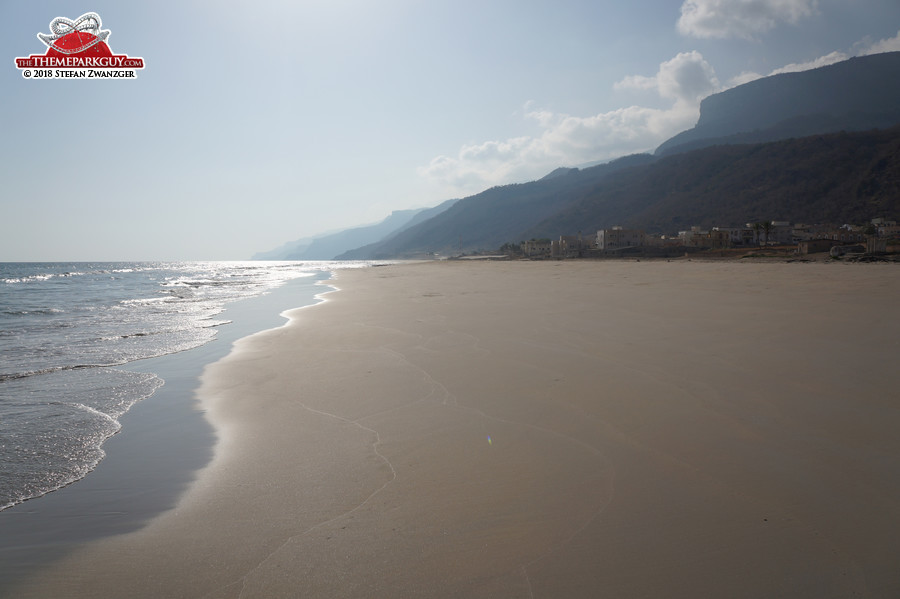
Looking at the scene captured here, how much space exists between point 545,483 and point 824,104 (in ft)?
792

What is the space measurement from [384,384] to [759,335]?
245 inches

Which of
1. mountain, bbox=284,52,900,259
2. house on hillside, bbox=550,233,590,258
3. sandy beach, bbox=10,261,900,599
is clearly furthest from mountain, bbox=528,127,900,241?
sandy beach, bbox=10,261,900,599

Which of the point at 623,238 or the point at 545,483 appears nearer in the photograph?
the point at 545,483

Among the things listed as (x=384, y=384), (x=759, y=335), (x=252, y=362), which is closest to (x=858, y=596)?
(x=384, y=384)

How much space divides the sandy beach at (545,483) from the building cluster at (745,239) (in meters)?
43.0

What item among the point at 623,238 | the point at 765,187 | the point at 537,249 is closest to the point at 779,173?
the point at 765,187

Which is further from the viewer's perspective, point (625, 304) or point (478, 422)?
point (625, 304)

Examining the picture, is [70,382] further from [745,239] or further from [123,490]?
[745,239]

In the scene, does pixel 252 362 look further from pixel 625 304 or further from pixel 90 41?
pixel 90 41

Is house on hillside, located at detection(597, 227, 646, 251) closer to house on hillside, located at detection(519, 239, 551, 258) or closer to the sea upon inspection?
house on hillside, located at detection(519, 239, 551, 258)

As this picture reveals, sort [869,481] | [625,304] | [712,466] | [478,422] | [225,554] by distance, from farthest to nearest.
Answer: [625,304] → [478,422] → [712,466] → [869,481] → [225,554]

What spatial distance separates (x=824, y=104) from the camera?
174 metres

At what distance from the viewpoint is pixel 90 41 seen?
17609mm

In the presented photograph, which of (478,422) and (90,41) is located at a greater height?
(90,41)
